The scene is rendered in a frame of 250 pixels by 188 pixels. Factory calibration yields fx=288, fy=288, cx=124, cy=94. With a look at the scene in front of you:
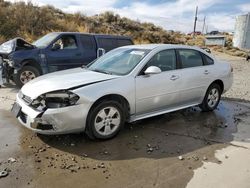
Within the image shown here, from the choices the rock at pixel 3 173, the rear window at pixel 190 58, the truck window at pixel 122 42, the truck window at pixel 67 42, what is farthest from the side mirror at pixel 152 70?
the truck window at pixel 122 42

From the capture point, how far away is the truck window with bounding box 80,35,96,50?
31.8 ft

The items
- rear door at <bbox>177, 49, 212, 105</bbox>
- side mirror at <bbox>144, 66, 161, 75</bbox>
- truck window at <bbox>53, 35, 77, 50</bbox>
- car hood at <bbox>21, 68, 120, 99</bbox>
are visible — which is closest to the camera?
car hood at <bbox>21, 68, 120, 99</bbox>

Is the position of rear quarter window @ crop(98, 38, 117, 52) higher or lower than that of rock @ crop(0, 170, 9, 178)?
higher

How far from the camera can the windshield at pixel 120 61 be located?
5.25m

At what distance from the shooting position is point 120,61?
5566 mm

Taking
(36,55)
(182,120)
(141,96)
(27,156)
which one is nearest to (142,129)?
(141,96)

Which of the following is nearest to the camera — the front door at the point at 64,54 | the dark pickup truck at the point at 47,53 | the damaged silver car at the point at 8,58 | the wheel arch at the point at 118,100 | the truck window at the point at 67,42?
the wheel arch at the point at 118,100

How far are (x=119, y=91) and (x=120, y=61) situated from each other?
980mm

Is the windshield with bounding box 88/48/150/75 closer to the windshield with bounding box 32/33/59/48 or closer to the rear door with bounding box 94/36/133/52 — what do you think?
the windshield with bounding box 32/33/59/48

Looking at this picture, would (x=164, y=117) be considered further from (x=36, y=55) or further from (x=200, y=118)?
(x=36, y=55)

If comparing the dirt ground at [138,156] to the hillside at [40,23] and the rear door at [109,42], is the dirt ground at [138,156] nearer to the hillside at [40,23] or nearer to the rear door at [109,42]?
the rear door at [109,42]

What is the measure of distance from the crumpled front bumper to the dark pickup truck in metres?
4.47

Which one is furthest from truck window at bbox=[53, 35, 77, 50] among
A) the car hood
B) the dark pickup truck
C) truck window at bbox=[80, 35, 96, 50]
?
the car hood

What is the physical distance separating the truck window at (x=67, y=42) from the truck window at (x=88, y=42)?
279mm
